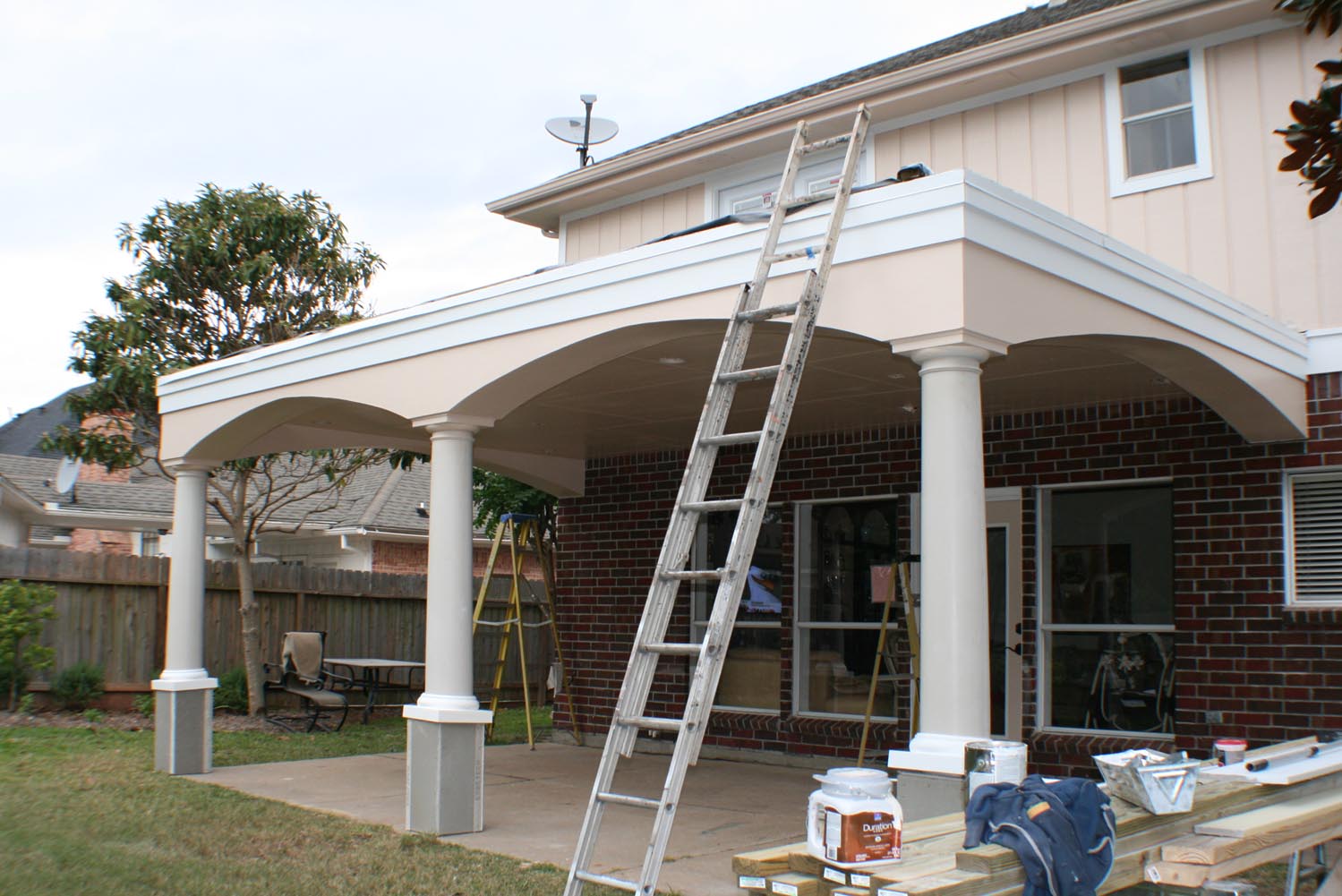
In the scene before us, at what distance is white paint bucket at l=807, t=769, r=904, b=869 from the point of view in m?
3.96

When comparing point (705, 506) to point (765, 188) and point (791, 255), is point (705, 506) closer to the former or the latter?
point (791, 255)

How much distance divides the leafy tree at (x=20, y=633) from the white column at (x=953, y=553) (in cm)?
1017

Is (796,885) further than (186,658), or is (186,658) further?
(186,658)

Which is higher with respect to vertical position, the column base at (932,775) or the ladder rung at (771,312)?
the ladder rung at (771,312)

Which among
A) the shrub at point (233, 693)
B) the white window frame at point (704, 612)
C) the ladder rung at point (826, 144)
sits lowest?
the shrub at point (233, 693)

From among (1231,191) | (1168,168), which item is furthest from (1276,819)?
(1168,168)

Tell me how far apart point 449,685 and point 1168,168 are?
247 inches

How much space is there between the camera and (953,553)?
512 centimetres

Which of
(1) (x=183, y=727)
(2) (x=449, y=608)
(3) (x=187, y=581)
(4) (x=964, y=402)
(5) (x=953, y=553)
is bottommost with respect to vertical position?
(1) (x=183, y=727)

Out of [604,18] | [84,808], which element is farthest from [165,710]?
[604,18]

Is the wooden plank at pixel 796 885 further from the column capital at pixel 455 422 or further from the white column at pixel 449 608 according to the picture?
the column capital at pixel 455 422

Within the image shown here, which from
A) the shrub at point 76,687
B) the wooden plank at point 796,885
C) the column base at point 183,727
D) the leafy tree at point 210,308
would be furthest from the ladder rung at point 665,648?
the shrub at point 76,687

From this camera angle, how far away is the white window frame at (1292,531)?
26.6ft

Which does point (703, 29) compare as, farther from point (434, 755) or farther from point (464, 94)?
point (434, 755)
